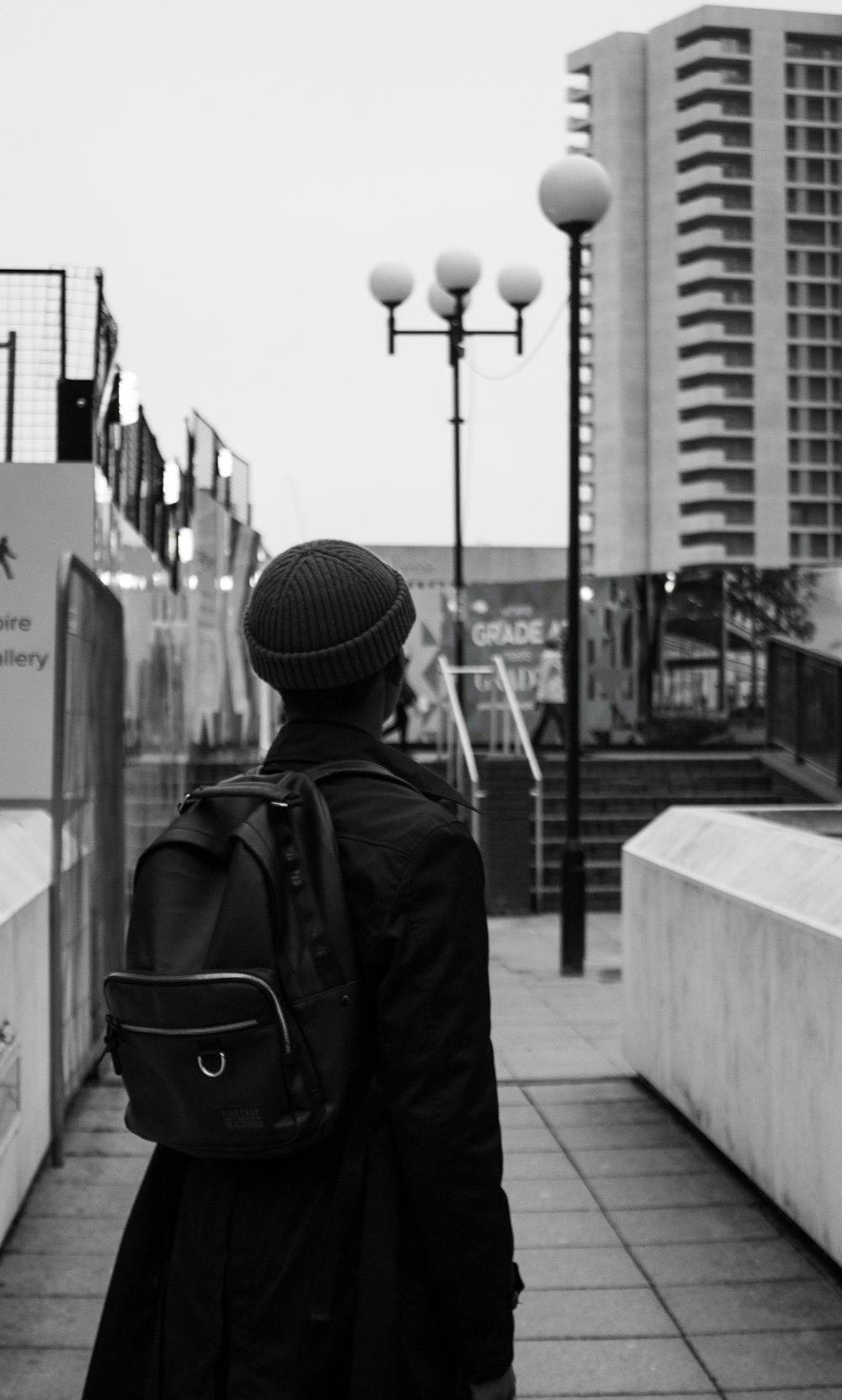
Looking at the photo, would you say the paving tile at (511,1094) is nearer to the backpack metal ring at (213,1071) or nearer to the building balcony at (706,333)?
the backpack metal ring at (213,1071)

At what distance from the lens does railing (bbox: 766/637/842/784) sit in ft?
53.9

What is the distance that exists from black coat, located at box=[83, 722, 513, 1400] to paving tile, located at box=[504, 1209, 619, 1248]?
116 inches

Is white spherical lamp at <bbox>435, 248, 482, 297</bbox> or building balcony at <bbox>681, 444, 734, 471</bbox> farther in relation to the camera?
building balcony at <bbox>681, 444, 734, 471</bbox>

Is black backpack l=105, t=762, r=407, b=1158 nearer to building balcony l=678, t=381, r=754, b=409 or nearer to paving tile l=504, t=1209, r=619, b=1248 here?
paving tile l=504, t=1209, r=619, b=1248

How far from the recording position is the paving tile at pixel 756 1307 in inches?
157

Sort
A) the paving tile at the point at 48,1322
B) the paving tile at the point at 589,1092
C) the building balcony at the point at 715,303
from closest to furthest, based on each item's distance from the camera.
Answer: the paving tile at the point at 48,1322
the paving tile at the point at 589,1092
the building balcony at the point at 715,303

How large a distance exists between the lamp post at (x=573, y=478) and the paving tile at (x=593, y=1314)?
6.02 metres

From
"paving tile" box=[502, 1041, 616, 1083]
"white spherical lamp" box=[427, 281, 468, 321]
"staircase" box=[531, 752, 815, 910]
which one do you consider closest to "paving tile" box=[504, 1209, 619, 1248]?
"paving tile" box=[502, 1041, 616, 1083]

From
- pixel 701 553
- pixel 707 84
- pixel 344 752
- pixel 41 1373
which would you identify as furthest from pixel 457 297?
pixel 701 553

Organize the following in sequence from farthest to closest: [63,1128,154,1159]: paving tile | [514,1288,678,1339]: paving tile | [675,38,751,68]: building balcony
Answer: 1. [675,38,751,68]: building balcony
2. [63,1128,154,1159]: paving tile
3. [514,1288,678,1339]: paving tile

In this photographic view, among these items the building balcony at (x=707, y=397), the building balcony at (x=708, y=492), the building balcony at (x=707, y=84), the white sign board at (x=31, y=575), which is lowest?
the white sign board at (x=31, y=575)

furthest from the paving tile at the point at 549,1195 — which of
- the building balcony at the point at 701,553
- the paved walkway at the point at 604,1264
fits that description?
the building balcony at the point at 701,553

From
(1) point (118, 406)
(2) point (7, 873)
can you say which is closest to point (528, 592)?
(1) point (118, 406)

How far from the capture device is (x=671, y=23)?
153m
